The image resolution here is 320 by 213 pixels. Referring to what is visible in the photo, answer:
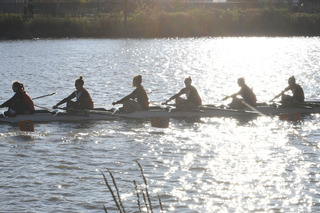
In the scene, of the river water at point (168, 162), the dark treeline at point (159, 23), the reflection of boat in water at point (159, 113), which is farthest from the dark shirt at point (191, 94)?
the dark treeline at point (159, 23)

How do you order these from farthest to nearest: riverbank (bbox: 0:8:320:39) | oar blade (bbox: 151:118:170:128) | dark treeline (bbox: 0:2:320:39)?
dark treeline (bbox: 0:2:320:39) < riverbank (bbox: 0:8:320:39) < oar blade (bbox: 151:118:170:128)

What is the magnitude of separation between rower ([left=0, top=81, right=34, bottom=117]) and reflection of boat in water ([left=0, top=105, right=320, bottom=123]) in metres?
0.19

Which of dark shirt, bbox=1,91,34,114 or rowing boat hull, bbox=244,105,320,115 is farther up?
dark shirt, bbox=1,91,34,114

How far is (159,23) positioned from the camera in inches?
3733

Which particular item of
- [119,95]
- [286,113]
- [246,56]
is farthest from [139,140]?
[246,56]

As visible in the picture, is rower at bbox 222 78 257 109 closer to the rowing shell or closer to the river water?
the rowing shell

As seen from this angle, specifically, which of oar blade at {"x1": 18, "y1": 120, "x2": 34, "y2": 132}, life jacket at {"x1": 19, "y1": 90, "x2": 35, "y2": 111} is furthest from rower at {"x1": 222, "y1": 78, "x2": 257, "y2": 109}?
oar blade at {"x1": 18, "y1": 120, "x2": 34, "y2": 132}

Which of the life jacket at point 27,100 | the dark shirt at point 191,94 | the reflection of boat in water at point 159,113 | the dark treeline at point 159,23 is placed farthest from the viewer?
the dark treeline at point 159,23

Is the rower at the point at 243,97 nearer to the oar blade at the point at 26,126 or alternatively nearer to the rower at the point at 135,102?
the rower at the point at 135,102

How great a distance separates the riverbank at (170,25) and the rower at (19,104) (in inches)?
2460

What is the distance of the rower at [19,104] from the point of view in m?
25.6

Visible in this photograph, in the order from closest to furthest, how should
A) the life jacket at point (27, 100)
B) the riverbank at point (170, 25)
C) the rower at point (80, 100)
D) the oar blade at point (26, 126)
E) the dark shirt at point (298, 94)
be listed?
the oar blade at point (26, 126)
the life jacket at point (27, 100)
the rower at point (80, 100)
the dark shirt at point (298, 94)
the riverbank at point (170, 25)

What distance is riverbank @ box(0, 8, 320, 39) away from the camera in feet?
297

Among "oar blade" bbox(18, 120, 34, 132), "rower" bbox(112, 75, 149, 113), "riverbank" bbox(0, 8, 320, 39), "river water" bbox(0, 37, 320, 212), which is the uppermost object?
"riverbank" bbox(0, 8, 320, 39)
